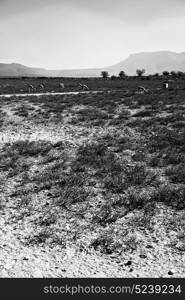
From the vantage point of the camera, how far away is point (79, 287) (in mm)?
5504

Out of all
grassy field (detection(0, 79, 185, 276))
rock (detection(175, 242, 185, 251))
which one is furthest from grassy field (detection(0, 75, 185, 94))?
rock (detection(175, 242, 185, 251))

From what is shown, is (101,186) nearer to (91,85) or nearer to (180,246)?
(180,246)

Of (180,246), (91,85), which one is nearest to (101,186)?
(180,246)

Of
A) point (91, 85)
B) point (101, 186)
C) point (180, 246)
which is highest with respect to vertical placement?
point (91, 85)

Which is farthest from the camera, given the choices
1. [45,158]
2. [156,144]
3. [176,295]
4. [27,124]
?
[27,124]

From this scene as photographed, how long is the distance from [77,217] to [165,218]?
2202 mm

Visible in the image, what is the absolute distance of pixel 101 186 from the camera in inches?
Result: 399

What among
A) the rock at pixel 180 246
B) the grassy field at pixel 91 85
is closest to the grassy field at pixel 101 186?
the rock at pixel 180 246

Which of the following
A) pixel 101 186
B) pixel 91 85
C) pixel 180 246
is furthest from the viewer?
pixel 91 85

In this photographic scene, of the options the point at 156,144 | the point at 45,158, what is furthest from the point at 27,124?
the point at 156,144

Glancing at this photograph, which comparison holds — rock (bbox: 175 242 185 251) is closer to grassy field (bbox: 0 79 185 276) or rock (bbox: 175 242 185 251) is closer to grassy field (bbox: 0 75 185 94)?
grassy field (bbox: 0 79 185 276)

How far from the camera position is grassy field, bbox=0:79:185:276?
7.16 meters

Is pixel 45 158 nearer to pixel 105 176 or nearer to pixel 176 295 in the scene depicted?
pixel 105 176

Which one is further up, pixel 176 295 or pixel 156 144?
pixel 156 144
